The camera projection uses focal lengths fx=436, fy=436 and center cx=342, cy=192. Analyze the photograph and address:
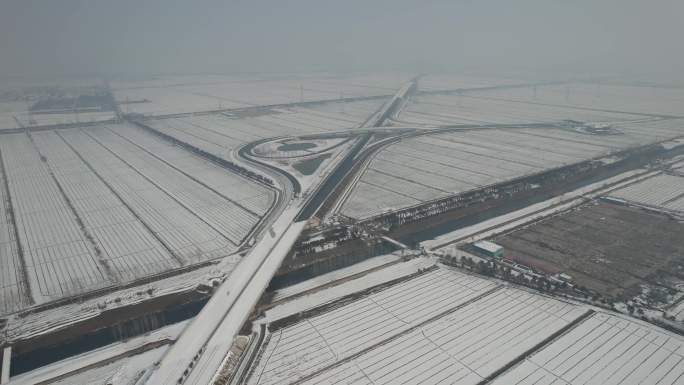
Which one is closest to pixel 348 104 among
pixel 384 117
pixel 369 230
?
pixel 384 117

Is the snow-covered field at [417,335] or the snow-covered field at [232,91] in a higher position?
the snow-covered field at [232,91]

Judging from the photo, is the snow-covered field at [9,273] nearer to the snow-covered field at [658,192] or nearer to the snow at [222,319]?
the snow at [222,319]

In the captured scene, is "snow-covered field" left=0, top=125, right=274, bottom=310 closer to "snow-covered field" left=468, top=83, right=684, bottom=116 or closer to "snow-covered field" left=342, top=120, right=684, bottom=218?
"snow-covered field" left=342, top=120, right=684, bottom=218

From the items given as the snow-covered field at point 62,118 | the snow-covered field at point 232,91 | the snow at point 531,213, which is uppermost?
the snow-covered field at point 232,91

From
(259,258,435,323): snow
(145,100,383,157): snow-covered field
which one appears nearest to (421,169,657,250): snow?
(259,258,435,323): snow

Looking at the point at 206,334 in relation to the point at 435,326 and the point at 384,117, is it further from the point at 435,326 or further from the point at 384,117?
the point at 384,117

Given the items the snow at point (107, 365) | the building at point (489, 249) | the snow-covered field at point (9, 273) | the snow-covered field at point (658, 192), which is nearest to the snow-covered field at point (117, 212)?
the snow-covered field at point (9, 273)
